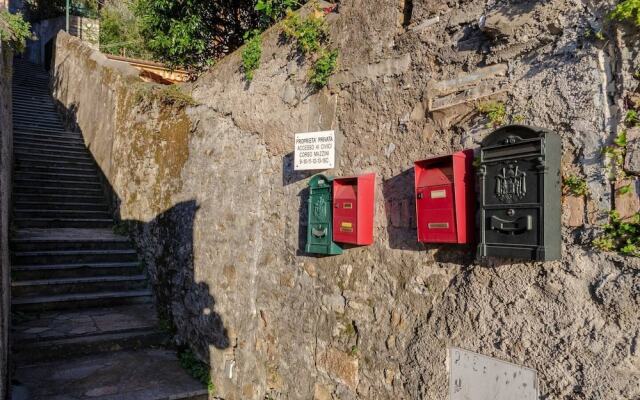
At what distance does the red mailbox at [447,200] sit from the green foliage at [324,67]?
4.07 ft

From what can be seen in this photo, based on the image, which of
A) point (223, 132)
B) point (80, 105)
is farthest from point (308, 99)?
point (80, 105)

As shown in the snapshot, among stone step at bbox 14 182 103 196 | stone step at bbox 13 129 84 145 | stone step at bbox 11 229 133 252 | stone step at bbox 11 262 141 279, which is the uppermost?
stone step at bbox 13 129 84 145

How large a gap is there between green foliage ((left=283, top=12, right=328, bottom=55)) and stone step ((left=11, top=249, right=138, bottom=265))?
4.11 metres

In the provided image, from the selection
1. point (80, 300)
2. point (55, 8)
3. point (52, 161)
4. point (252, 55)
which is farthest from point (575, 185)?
point (55, 8)

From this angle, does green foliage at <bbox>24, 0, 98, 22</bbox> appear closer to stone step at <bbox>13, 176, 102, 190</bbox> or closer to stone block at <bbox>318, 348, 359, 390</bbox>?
stone step at <bbox>13, 176, 102, 190</bbox>

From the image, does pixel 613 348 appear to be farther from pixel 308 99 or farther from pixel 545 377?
pixel 308 99

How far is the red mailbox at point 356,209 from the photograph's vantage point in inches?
120

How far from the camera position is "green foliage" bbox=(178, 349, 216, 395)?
4508 millimetres

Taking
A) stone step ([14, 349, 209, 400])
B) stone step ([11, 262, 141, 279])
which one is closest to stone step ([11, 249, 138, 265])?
stone step ([11, 262, 141, 279])

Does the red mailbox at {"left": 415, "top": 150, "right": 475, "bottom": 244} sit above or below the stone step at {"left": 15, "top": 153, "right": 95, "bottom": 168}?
below

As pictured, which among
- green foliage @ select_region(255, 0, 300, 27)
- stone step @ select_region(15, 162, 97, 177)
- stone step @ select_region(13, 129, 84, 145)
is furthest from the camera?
stone step @ select_region(13, 129, 84, 145)

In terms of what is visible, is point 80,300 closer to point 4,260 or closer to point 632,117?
point 4,260

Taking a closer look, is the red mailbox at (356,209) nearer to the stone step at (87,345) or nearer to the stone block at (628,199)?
the stone block at (628,199)

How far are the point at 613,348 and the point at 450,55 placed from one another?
5.39ft
